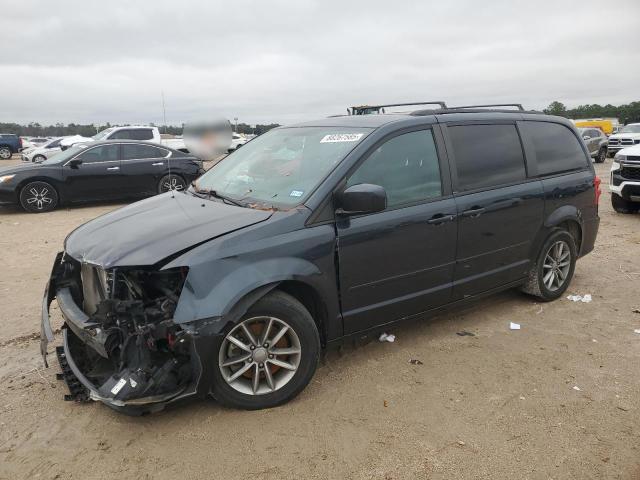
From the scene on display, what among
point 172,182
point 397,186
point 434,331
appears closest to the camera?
point 397,186

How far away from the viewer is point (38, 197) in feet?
34.9

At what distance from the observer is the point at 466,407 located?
128 inches

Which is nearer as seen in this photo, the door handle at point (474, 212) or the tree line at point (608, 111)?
the door handle at point (474, 212)

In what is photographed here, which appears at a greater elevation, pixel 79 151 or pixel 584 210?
pixel 79 151

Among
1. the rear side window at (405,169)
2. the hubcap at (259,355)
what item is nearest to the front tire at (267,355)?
the hubcap at (259,355)

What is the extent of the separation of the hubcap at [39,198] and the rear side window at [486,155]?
9.47m

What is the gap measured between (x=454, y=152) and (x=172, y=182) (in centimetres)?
938

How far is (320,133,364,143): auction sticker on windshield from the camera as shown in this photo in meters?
3.74

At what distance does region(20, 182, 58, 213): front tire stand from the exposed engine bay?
853 centimetres

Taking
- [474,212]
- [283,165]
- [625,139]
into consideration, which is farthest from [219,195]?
[625,139]

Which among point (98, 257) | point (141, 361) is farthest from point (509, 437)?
point (98, 257)

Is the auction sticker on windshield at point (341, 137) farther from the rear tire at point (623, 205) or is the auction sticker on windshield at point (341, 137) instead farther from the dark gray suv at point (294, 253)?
the rear tire at point (623, 205)

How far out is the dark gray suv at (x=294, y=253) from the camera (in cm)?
293

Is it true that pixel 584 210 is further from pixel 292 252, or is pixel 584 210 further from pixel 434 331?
pixel 292 252
